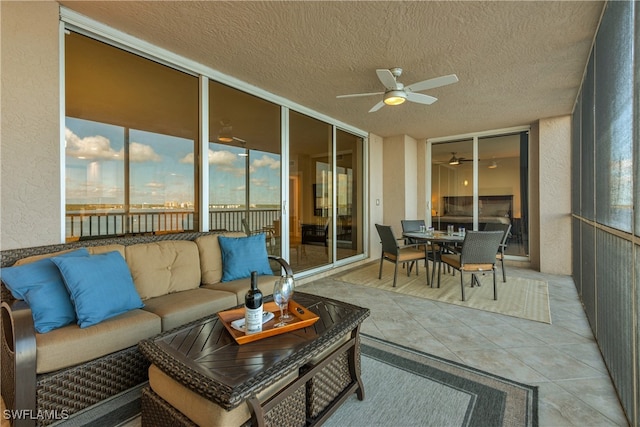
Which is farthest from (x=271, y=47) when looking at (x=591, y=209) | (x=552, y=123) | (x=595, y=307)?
(x=552, y=123)

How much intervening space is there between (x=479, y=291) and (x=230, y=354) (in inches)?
147

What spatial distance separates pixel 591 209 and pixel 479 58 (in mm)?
1893

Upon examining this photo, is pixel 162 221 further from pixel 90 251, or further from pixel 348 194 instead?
pixel 348 194

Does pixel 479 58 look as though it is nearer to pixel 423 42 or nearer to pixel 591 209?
pixel 423 42

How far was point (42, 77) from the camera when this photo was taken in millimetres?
2102

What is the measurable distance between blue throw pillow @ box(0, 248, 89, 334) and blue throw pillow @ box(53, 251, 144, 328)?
0.06m

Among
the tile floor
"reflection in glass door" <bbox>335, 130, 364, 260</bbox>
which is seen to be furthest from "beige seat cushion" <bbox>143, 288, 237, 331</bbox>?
"reflection in glass door" <bbox>335, 130, 364, 260</bbox>

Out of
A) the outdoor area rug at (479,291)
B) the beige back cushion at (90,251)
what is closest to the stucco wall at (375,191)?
the outdoor area rug at (479,291)

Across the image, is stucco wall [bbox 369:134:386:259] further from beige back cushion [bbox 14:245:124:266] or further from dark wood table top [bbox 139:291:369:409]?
beige back cushion [bbox 14:245:124:266]

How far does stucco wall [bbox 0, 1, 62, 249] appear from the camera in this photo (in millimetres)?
1944

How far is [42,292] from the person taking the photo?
1.66m

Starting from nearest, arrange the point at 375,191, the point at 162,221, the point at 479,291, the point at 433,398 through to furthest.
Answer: the point at 433,398
the point at 479,291
the point at 162,221
the point at 375,191

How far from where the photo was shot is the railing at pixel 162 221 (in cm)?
361

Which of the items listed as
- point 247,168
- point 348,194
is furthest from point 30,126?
point 348,194
